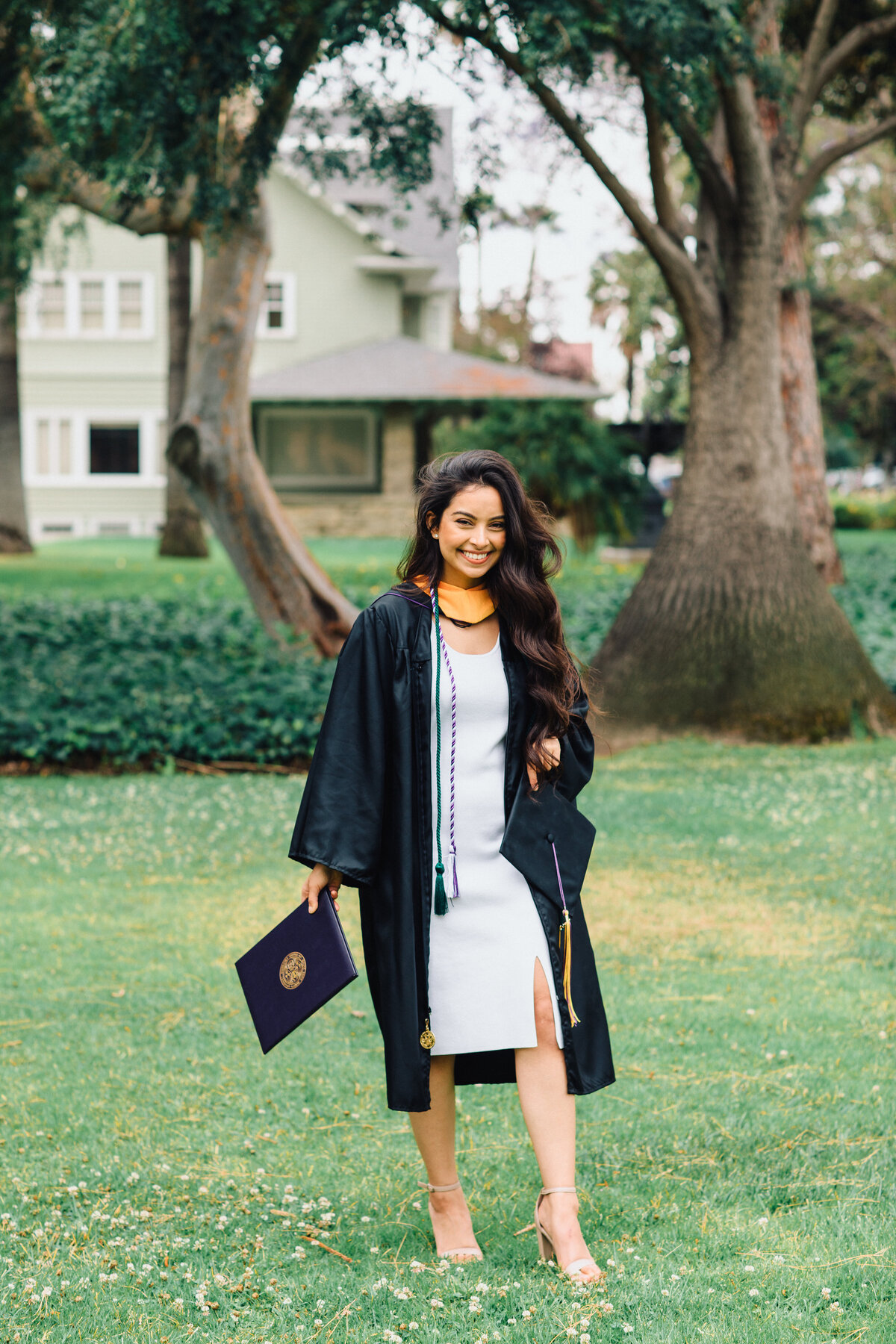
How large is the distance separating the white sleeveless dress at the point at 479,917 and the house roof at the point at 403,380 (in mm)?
24702

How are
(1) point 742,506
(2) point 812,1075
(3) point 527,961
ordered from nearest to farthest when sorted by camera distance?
(3) point 527,961 → (2) point 812,1075 → (1) point 742,506

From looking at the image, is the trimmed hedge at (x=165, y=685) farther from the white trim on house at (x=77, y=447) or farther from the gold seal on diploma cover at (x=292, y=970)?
the white trim on house at (x=77, y=447)

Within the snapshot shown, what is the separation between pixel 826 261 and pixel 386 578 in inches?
648

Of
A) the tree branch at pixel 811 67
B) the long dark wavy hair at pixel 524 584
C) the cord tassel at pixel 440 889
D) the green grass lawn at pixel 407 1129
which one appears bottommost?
the green grass lawn at pixel 407 1129

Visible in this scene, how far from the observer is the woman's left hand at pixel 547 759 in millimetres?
3178

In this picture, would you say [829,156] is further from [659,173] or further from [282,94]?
[282,94]

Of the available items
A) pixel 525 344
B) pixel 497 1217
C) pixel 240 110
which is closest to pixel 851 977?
pixel 497 1217

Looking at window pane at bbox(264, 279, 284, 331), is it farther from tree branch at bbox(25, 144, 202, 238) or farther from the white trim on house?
tree branch at bbox(25, 144, 202, 238)

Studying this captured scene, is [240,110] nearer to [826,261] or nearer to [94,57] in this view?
[94,57]

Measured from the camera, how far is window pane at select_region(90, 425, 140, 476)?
1302 inches

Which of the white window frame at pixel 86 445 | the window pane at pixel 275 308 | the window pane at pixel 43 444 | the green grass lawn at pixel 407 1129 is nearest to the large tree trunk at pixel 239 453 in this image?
the green grass lawn at pixel 407 1129

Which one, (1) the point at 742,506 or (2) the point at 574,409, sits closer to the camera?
(1) the point at 742,506

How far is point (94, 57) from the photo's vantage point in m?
8.13

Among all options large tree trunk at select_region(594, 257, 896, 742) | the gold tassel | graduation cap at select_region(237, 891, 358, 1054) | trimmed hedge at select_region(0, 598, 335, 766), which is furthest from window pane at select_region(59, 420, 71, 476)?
the gold tassel
